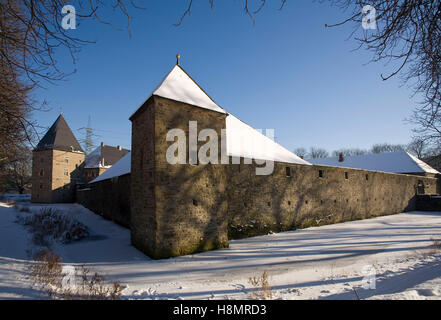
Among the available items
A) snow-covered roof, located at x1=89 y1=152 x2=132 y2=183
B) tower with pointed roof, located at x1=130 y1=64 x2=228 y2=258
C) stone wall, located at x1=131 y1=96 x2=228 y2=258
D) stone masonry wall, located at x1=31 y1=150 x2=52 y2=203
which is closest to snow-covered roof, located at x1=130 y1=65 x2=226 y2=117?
tower with pointed roof, located at x1=130 y1=64 x2=228 y2=258

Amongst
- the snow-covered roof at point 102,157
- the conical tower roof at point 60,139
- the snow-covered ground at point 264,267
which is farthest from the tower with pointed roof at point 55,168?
the snow-covered ground at point 264,267

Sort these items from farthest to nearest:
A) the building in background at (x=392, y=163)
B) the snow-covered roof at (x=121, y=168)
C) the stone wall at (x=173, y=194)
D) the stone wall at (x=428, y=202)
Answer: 1. the building in background at (x=392, y=163)
2. the stone wall at (x=428, y=202)
3. the snow-covered roof at (x=121, y=168)
4. the stone wall at (x=173, y=194)

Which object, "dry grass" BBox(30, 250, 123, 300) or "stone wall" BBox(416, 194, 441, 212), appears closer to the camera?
"dry grass" BBox(30, 250, 123, 300)

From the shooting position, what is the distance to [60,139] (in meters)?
30.6

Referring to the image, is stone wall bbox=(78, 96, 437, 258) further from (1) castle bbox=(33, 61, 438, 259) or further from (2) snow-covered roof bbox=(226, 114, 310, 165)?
(2) snow-covered roof bbox=(226, 114, 310, 165)

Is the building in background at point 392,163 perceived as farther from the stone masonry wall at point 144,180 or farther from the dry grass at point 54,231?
the dry grass at point 54,231

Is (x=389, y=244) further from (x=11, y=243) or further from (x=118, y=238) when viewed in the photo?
(x=11, y=243)

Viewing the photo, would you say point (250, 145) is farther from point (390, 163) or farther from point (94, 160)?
point (390, 163)

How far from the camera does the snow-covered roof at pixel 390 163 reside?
29.4 metres

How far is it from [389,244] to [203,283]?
7.73 meters

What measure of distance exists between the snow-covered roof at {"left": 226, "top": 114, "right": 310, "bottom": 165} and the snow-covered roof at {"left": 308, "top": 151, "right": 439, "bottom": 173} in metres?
26.0

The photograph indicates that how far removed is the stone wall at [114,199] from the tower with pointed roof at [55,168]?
14.4 metres

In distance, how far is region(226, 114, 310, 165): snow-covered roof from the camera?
10.8 metres
